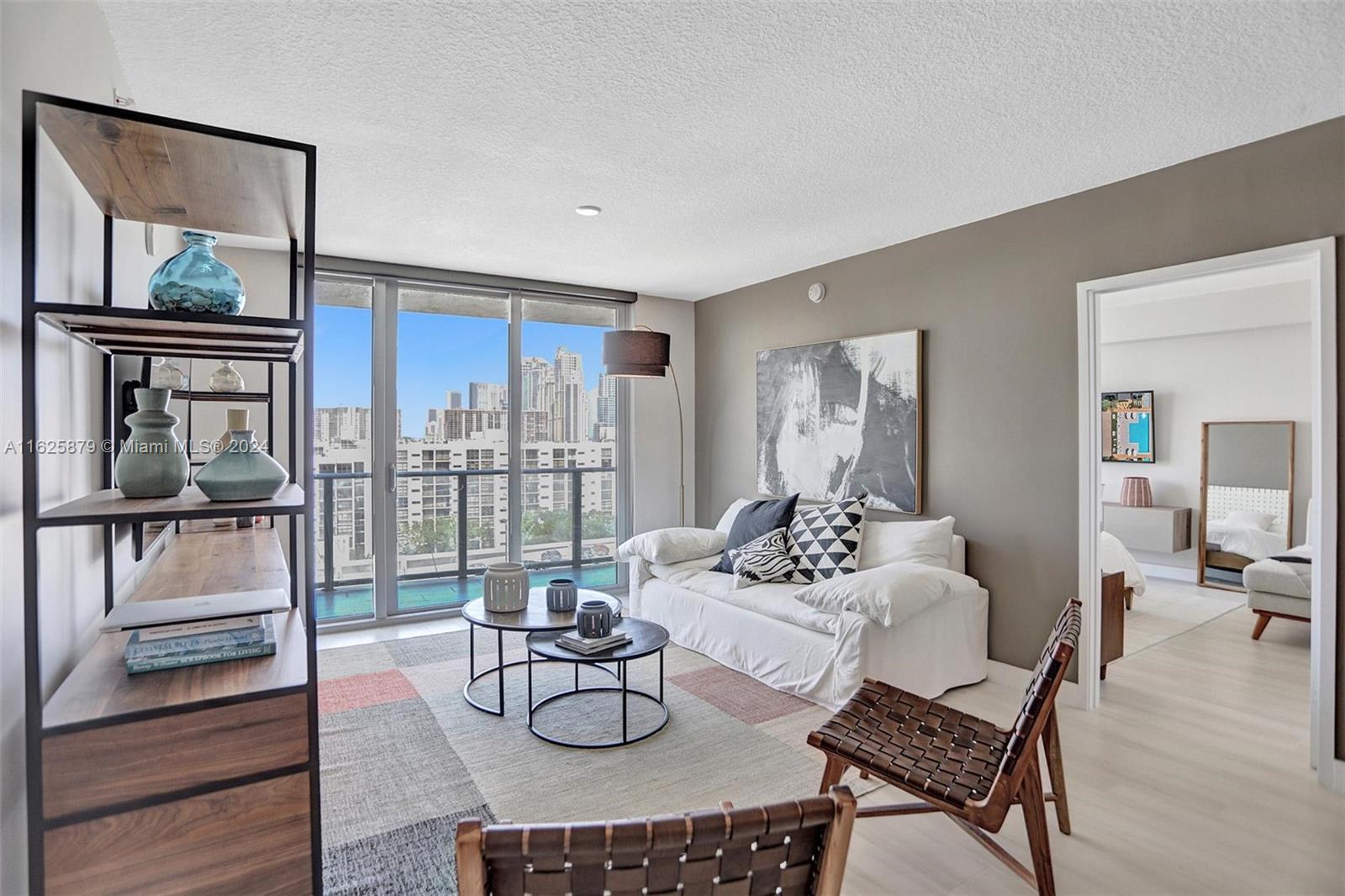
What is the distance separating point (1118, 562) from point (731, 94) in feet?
13.6

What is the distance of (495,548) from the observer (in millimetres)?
5430

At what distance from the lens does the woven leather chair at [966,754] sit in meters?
1.82

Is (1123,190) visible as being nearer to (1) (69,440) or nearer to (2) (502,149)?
(2) (502,149)

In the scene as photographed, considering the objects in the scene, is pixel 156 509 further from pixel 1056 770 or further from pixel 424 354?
pixel 424 354

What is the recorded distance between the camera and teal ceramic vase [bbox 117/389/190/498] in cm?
147

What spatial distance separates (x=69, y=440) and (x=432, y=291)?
148 inches

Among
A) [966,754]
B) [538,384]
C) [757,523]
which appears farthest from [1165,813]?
[538,384]

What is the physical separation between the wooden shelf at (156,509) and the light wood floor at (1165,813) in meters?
1.90

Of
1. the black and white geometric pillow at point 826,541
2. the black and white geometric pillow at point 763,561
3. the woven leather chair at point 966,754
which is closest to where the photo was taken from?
the woven leather chair at point 966,754

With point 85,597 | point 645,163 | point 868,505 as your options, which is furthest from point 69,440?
point 868,505

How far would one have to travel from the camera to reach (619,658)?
2.98 meters

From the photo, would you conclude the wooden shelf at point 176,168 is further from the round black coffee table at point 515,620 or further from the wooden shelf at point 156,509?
the round black coffee table at point 515,620

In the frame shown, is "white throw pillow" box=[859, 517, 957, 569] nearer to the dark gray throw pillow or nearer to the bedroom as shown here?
the dark gray throw pillow

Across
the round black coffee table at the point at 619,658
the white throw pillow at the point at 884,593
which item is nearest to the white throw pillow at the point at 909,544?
the white throw pillow at the point at 884,593
